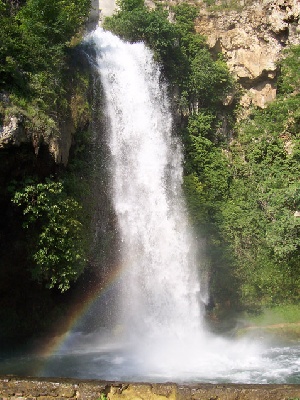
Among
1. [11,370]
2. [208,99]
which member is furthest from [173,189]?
[11,370]

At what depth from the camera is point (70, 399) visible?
6270 millimetres

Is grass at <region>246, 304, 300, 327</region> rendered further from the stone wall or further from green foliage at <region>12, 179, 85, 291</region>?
the stone wall

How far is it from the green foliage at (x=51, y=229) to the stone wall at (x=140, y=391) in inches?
233

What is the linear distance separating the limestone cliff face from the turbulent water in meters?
4.70

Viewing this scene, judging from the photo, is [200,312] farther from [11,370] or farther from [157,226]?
[11,370]

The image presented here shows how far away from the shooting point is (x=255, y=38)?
2253cm

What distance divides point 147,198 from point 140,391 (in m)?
11.1

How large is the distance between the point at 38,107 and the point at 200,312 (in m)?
8.58

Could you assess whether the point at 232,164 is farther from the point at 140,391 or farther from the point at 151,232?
the point at 140,391

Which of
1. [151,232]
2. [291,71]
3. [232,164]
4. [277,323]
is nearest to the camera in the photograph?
[151,232]

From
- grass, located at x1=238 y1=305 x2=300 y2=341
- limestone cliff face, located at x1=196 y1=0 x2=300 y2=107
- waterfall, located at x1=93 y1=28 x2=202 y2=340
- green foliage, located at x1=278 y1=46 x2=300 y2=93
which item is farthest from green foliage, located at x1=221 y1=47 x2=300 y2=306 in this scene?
waterfall, located at x1=93 y1=28 x2=202 y2=340

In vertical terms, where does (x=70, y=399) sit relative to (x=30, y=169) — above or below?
below

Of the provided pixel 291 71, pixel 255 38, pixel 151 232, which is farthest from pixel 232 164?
pixel 151 232

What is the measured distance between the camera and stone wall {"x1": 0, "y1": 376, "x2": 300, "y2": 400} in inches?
241
